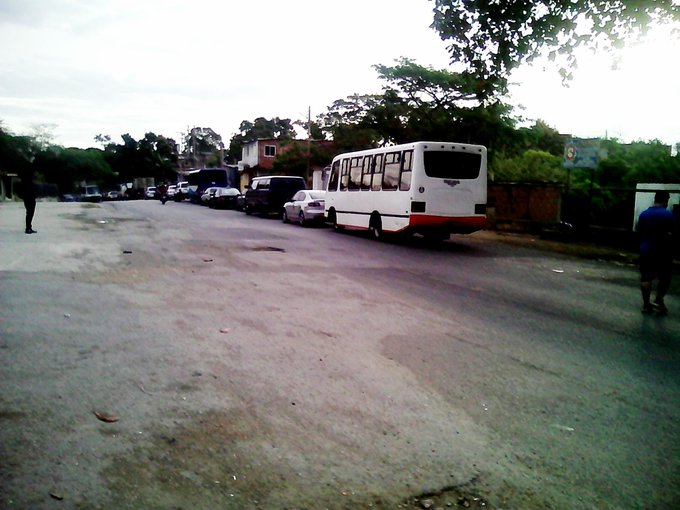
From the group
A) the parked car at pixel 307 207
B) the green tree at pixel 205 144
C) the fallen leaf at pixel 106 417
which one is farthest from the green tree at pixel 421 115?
the green tree at pixel 205 144

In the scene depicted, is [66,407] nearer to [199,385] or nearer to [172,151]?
[199,385]

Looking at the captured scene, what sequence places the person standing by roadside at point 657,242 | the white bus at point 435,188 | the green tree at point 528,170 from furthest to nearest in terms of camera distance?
1. the green tree at point 528,170
2. the white bus at point 435,188
3. the person standing by roadside at point 657,242

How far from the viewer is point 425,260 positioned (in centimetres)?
1399

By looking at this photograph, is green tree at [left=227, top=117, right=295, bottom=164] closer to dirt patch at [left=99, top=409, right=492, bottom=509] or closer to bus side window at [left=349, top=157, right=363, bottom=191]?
bus side window at [left=349, top=157, right=363, bottom=191]

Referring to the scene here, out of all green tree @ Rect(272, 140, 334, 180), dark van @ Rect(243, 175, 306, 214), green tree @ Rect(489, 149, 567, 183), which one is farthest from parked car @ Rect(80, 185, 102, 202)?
green tree @ Rect(489, 149, 567, 183)

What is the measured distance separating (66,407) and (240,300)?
4289 mm

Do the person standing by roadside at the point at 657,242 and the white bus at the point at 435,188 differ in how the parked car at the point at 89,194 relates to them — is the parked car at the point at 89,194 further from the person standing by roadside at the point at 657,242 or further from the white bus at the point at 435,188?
the person standing by roadside at the point at 657,242

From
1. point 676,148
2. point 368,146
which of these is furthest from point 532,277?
point 368,146

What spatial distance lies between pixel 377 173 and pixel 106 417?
51.7 feet

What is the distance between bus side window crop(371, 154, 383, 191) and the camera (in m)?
19.0

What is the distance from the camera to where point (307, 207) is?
24719 mm

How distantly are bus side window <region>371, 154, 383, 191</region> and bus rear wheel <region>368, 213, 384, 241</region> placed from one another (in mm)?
924

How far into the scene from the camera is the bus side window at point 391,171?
17.9m

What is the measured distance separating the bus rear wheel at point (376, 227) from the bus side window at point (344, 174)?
2600 millimetres
